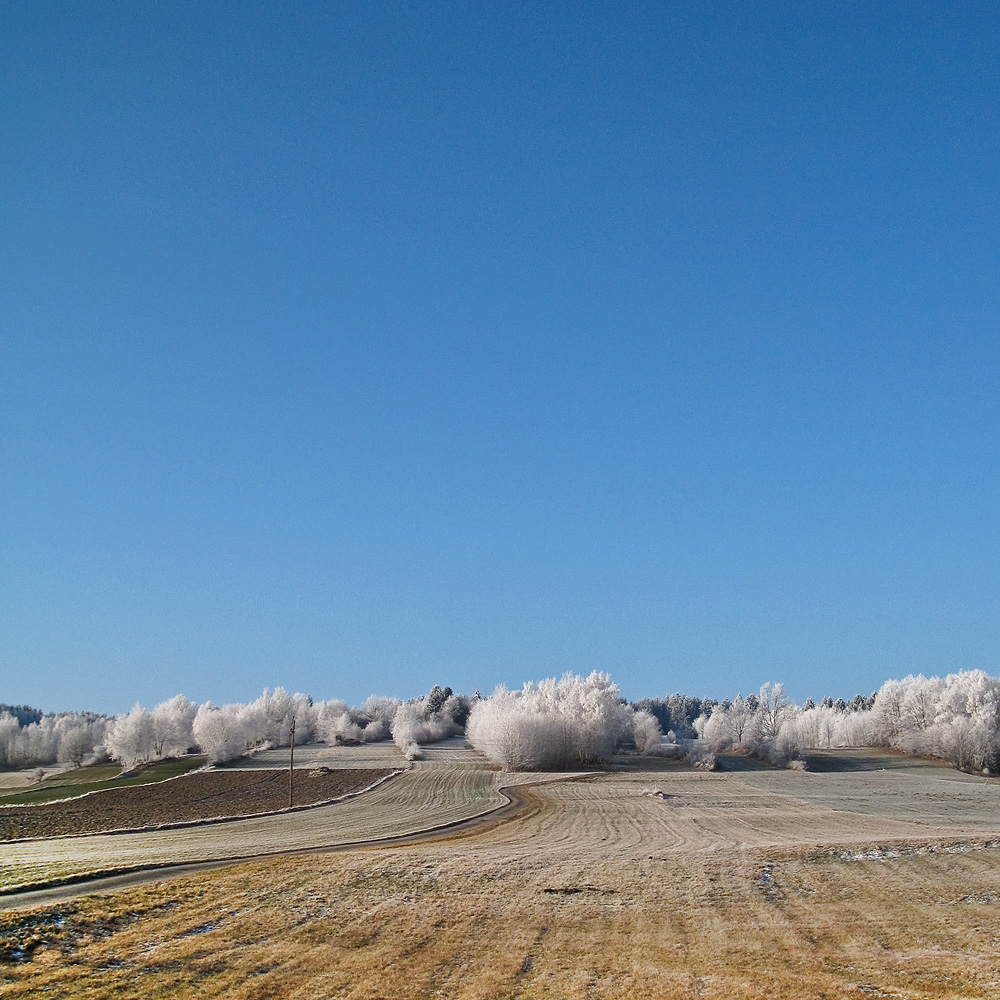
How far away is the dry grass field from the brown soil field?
2930 cm

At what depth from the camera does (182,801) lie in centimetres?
8044

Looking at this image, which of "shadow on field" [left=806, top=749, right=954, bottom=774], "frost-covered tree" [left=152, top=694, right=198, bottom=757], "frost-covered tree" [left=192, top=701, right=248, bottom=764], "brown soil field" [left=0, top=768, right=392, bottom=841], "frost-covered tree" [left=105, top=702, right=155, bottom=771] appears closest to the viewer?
"brown soil field" [left=0, top=768, right=392, bottom=841]

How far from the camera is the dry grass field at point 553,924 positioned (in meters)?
21.1

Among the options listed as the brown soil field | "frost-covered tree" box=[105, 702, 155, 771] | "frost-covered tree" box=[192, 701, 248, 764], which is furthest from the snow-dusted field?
"frost-covered tree" box=[105, 702, 155, 771]

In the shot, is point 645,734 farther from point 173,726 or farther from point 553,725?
point 173,726

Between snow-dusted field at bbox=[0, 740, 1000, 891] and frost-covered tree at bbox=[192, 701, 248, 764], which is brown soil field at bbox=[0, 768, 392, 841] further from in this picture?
frost-covered tree at bbox=[192, 701, 248, 764]

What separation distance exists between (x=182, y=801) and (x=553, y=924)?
65329mm

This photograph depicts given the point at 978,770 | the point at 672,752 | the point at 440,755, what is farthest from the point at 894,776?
the point at 440,755

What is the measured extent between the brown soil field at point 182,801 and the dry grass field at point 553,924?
29.3 meters

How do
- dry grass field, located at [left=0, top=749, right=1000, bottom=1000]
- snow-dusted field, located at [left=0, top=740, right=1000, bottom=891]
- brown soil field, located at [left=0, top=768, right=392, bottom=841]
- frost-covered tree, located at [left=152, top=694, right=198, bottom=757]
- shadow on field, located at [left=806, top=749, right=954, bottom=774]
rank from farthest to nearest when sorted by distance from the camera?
frost-covered tree, located at [left=152, top=694, right=198, bottom=757] → shadow on field, located at [left=806, top=749, right=954, bottom=774] → brown soil field, located at [left=0, top=768, right=392, bottom=841] → snow-dusted field, located at [left=0, top=740, right=1000, bottom=891] → dry grass field, located at [left=0, top=749, right=1000, bottom=1000]

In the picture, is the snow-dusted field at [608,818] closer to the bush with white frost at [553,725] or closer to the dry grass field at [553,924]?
the dry grass field at [553,924]

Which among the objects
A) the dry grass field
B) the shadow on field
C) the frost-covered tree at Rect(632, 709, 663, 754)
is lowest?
the shadow on field

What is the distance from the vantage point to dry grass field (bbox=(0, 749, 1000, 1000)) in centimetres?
2112

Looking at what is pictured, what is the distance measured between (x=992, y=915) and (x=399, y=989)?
21014 millimetres
